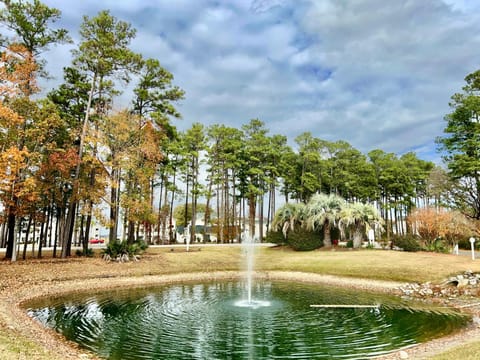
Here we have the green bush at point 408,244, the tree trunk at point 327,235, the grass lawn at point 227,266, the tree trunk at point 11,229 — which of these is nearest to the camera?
the grass lawn at point 227,266

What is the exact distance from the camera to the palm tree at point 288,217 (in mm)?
27156

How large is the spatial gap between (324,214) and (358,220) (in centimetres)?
283

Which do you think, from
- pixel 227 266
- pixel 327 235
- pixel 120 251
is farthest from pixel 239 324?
pixel 327 235

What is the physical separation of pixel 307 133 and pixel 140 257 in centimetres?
2879

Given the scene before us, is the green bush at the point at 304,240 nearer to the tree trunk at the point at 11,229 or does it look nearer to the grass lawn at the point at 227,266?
the grass lawn at the point at 227,266

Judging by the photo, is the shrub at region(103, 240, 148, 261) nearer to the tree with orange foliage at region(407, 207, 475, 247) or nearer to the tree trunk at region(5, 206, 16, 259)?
the tree trunk at region(5, 206, 16, 259)

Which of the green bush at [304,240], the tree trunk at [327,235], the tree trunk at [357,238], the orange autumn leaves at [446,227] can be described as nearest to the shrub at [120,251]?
the green bush at [304,240]

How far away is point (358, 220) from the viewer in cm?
2567

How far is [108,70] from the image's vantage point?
21172 millimetres

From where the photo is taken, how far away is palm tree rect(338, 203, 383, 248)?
82.8 ft

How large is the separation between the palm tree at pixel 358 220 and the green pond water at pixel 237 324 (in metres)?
12.0

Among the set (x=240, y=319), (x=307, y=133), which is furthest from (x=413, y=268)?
(x=307, y=133)

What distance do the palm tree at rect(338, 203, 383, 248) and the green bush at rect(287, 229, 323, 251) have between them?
219cm

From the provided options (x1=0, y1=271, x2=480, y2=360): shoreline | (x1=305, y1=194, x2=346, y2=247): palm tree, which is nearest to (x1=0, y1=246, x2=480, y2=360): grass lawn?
(x1=0, y1=271, x2=480, y2=360): shoreline
